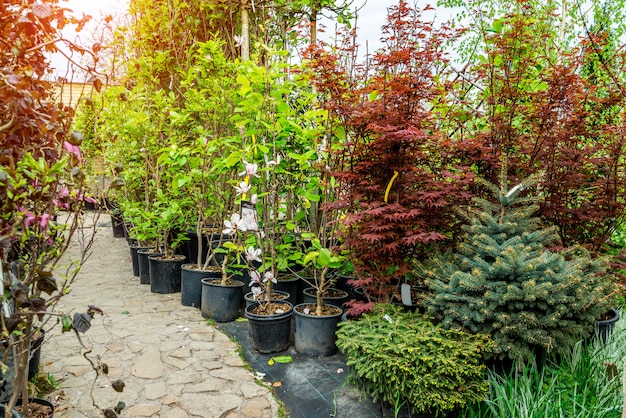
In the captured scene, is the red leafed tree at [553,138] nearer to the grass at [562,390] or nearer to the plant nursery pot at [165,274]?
the grass at [562,390]

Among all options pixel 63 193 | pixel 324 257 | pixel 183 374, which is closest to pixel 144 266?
pixel 183 374

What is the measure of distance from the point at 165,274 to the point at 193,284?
2.01ft

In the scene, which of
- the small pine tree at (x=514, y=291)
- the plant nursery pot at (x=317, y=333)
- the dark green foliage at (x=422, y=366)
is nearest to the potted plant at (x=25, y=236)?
the dark green foliage at (x=422, y=366)

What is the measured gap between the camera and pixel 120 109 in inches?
209

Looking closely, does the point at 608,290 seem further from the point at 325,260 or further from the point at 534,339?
the point at 325,260

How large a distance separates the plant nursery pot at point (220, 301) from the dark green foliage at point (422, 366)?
176cm

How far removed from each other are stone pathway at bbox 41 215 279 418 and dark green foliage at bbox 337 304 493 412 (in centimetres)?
66

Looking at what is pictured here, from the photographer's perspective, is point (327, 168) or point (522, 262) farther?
point (327, 168)

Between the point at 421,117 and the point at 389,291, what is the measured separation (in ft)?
4.03

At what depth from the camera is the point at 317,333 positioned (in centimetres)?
322

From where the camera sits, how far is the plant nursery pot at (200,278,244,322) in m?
A: 3.92

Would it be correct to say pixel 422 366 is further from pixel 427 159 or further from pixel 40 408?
pixel 40 408

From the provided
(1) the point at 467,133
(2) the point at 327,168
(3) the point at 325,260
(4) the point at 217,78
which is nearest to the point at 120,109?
(4) the point at 217,78

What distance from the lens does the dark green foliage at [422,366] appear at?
215 centimetres
